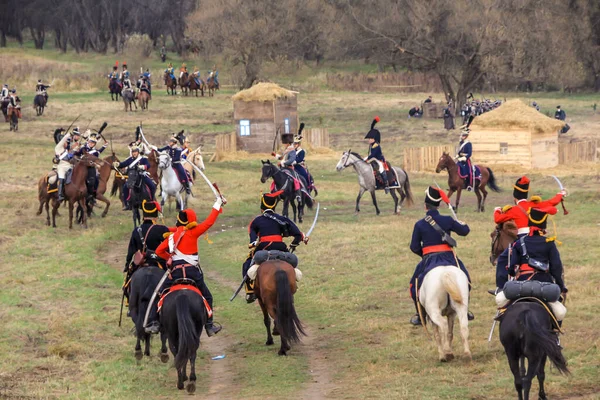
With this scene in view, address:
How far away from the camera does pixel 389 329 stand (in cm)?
1521

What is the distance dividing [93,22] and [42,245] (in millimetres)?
80522

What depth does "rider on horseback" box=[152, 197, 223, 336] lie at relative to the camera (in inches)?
498

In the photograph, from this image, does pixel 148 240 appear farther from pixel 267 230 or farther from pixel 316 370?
pixel 316 370

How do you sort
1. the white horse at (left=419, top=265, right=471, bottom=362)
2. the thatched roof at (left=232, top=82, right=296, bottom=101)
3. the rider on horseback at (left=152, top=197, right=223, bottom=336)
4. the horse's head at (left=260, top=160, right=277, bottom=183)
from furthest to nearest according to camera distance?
the thatched roof at (left=232, top=82, right=296, bottom=101) → the horse's head at (left=260, top=160, right=277, bottom=183) → the rider on horseback at (left=152, top=197, right=223, bottom=336) → the white horse at (left=419, top=265, right=471, bottom=362)

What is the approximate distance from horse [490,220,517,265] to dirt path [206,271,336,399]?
314 cm

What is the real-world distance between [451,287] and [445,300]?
0.28m

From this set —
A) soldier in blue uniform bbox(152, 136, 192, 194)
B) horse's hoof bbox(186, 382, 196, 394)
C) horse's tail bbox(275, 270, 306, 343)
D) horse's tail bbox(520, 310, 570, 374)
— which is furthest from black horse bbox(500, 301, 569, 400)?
soldier in blue uniform bbox(152, 136, 192, 194)

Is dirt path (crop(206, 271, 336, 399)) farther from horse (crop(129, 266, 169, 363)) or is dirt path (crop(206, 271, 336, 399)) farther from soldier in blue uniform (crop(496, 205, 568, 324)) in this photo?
soldier in blue uniform (crop(496, 205, 568, 324))

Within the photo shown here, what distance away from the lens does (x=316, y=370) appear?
1319 centimetres

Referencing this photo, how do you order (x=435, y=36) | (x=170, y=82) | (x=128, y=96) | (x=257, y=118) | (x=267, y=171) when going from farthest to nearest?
(x=170, y=82) < (x=435, y=36) < (x=128, y=96) < (x=257, y=118) < (x=267, y=171)

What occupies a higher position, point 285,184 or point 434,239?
point 434,239

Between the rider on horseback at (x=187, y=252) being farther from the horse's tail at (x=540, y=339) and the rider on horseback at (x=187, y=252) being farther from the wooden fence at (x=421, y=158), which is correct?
the wooden fence at (x=421, y=158)

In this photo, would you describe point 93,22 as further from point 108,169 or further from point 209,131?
point 108,169

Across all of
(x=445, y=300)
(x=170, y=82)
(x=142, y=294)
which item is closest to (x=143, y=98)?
(x=170, y=82)
